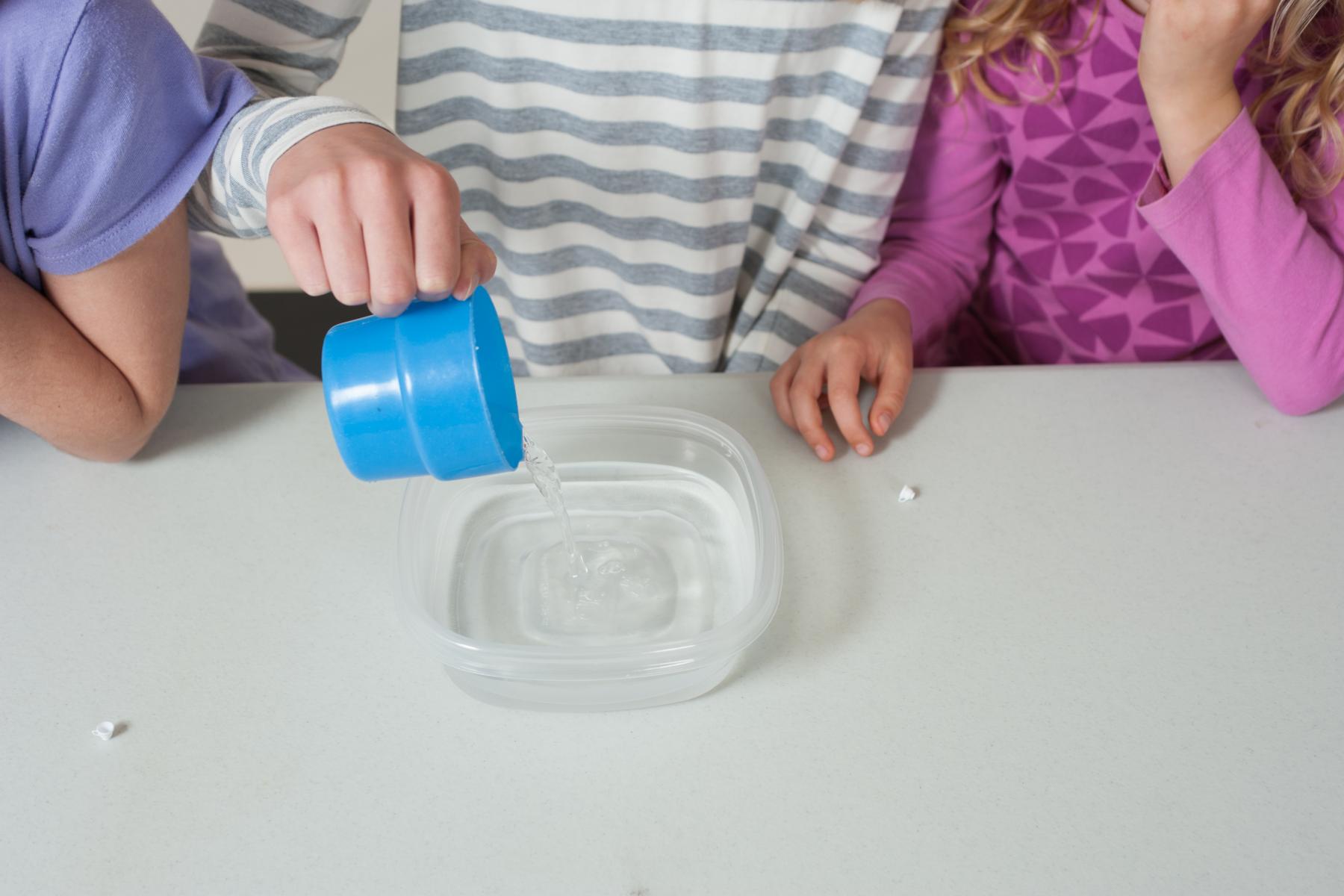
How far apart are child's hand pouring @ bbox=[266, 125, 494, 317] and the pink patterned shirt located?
50cm

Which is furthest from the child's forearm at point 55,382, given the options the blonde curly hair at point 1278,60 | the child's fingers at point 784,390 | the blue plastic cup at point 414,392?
the blonde curly hair at point 1278,60

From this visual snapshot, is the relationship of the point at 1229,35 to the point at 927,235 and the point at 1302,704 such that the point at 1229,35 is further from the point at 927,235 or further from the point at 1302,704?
the point at 1302,704

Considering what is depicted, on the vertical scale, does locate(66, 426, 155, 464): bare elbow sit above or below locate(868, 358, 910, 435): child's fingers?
below

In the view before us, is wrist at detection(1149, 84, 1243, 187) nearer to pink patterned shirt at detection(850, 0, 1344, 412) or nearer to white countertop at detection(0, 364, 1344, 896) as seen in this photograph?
pink patterned shirt at detection(850, 0, 1344, 412)

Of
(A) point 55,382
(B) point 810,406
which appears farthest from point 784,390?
(A) point 55,382

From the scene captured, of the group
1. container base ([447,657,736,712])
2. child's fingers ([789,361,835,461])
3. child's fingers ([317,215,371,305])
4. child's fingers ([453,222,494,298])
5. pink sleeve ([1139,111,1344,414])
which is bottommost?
container base ([447,657,736,712])

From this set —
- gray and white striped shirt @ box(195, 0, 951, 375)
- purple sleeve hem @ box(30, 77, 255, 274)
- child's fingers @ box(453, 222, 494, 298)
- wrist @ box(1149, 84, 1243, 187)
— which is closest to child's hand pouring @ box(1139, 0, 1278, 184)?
wrist @ box(1149, 84, 1243, 187)

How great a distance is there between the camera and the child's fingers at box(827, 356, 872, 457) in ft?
2.31

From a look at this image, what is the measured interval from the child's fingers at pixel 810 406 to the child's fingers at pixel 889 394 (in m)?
0.04

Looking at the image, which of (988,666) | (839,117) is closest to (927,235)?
(839,117)

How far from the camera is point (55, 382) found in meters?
0.66

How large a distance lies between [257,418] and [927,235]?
65cm

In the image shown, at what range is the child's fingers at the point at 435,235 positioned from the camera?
1.66 feet

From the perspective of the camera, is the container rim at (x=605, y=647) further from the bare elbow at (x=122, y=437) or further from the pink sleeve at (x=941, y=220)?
the pink sleeve at (x=941, y=220)
